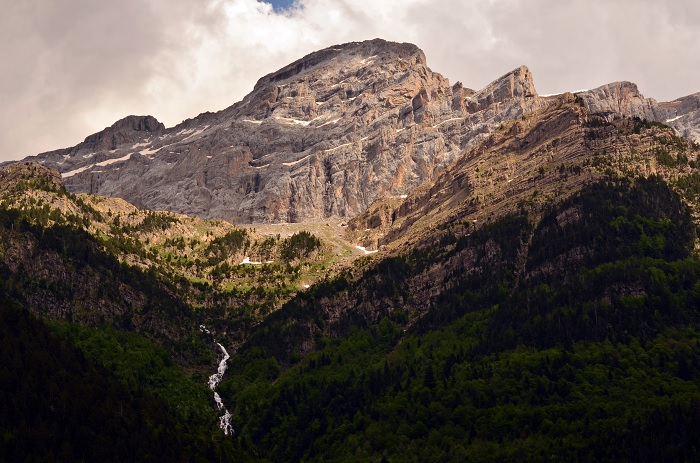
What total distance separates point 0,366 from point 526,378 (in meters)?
99.1

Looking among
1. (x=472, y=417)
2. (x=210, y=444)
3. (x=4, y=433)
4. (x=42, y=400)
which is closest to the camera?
(x=4, y=433)

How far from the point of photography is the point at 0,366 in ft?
533

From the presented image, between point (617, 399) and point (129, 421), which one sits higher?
point (129, 421)

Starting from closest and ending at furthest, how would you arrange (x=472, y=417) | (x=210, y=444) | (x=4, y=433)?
(x=4, y=433), (x=210, y=444), (x=472, y=417)

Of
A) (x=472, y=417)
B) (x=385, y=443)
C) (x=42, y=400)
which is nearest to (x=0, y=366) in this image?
(x=42, y=400)

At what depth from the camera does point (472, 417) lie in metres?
185

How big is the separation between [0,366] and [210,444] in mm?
38809

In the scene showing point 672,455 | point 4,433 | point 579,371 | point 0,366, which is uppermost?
point 0,366

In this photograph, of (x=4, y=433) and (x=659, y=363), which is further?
(x=659, y=363)

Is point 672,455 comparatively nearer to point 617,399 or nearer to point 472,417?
point 617,399

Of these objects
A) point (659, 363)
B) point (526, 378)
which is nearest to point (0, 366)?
point (526, 378)

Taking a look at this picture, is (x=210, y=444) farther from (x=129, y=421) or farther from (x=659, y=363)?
(x=659, y=363)

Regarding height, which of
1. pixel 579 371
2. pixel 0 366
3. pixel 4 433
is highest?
pixel 0 366

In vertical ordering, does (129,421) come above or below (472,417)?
above
